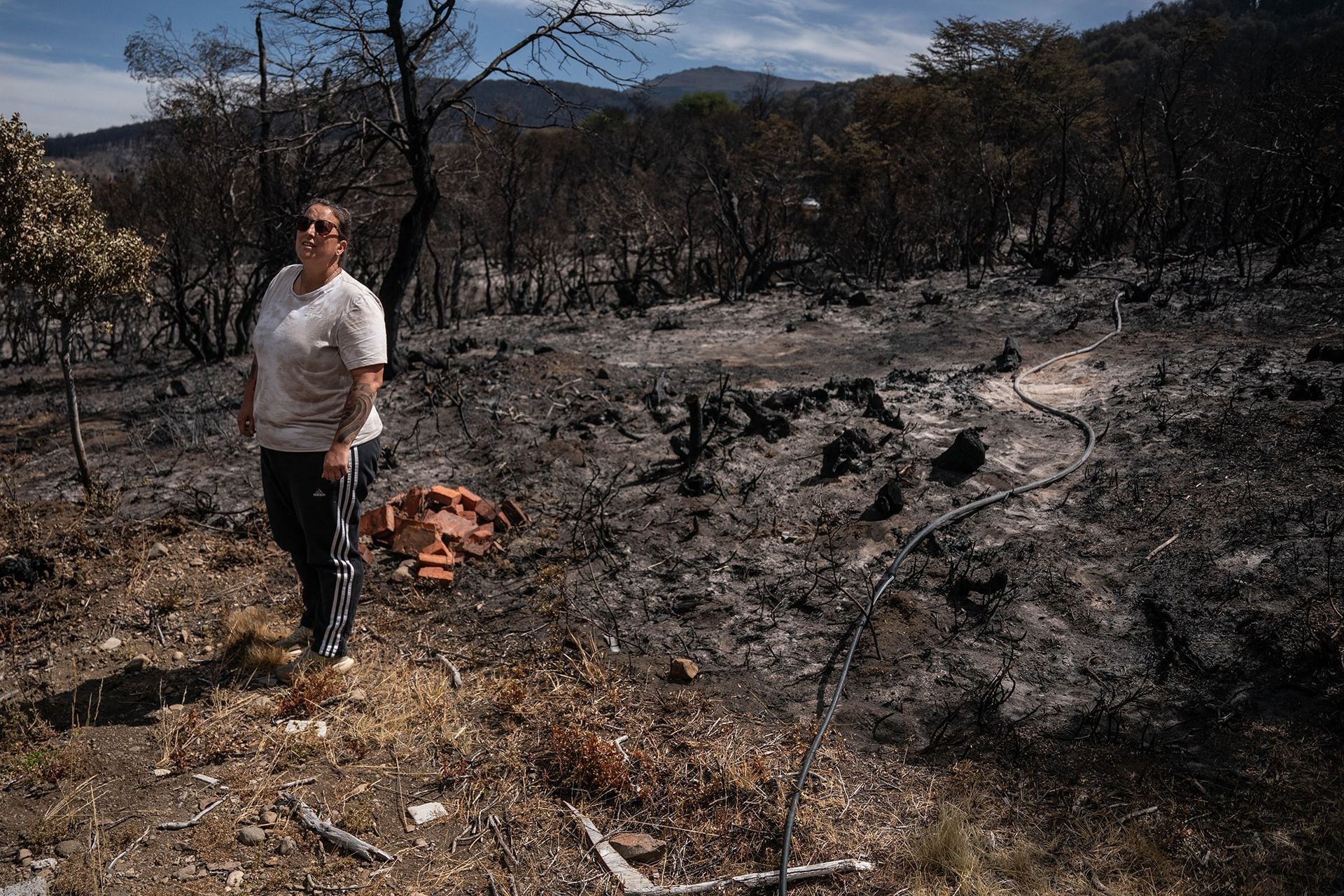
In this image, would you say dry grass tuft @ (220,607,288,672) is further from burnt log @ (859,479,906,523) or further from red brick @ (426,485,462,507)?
burnt log @ (859,479,906,523)

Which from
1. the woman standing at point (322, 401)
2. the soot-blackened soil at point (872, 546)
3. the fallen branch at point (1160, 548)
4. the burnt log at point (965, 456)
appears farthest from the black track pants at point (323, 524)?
the fallen branch at point (1160, 548)

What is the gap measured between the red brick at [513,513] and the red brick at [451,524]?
21 centimetres

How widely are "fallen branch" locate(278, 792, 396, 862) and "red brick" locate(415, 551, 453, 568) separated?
1742 mm

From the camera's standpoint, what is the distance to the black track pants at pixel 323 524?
9.98 ft

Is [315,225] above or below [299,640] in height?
above

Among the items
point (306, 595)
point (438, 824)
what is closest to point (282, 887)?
point (438, 824)

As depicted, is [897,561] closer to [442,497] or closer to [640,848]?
[640,848]

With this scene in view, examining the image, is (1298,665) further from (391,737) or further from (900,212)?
(900,212)

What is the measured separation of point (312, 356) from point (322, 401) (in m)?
0.16

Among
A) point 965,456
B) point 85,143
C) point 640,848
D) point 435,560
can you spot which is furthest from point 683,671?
point 85,143

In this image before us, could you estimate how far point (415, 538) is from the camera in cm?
456

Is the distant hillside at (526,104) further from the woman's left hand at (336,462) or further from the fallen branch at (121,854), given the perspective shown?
the fallen branch at (121,854)

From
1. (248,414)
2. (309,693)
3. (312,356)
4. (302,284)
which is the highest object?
(302,284)

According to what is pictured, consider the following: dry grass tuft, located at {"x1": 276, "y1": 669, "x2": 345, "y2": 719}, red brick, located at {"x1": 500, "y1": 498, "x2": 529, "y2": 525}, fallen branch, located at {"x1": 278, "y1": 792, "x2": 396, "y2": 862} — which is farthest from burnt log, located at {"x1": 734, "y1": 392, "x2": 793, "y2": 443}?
fallen branch, located at {"x1": 278, "y1": 792, "x2": 396, "y2": 862}
